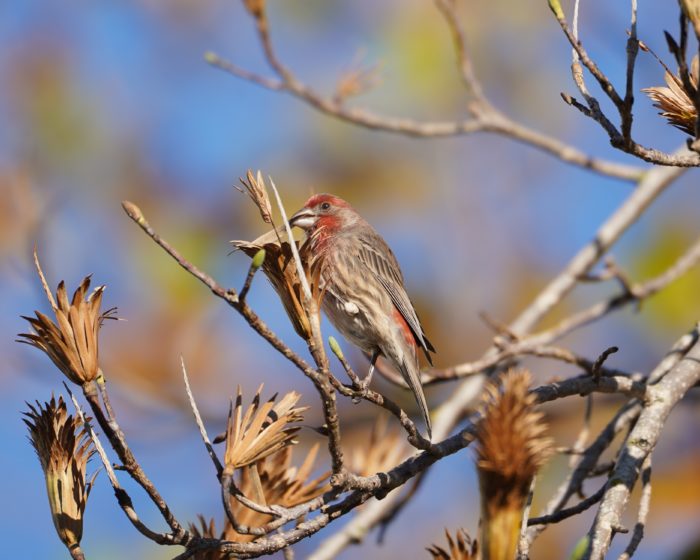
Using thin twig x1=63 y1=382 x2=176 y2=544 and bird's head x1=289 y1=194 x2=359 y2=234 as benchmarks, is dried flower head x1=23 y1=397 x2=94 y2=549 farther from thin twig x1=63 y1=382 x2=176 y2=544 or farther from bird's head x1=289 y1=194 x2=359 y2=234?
bird's head x1=289 y1=194 x2=359 y2=234

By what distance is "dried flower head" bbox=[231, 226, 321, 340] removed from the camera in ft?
6.85

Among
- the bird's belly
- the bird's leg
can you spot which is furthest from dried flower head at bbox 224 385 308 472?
the bird's belly

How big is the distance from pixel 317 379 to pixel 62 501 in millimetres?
656

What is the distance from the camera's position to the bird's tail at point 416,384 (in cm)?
378

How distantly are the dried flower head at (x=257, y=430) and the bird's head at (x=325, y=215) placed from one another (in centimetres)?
277

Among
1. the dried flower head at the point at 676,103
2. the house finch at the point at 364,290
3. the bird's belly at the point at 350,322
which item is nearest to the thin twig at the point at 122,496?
the dried flower head at the point at 676,103

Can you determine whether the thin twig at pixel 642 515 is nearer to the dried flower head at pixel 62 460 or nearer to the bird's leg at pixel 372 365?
the dried flower head at pixel 62 460

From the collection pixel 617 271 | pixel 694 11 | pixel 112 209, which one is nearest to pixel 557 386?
pixel 694 11

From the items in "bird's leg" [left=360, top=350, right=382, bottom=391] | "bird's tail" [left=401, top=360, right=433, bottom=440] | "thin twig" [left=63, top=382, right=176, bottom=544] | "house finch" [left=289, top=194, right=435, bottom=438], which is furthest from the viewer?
"house finch" [left=289, top=194, right=435, bottom=438]

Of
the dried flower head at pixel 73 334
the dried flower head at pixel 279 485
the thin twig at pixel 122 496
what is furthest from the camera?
the dried flower head at pixel 279 485

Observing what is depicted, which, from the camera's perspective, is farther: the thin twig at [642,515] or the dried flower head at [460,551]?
the thin twig at [642,515]

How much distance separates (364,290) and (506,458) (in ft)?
10.4

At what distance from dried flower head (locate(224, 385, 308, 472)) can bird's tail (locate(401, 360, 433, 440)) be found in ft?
5.04

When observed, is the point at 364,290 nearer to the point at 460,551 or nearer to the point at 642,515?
the point at 642,515
